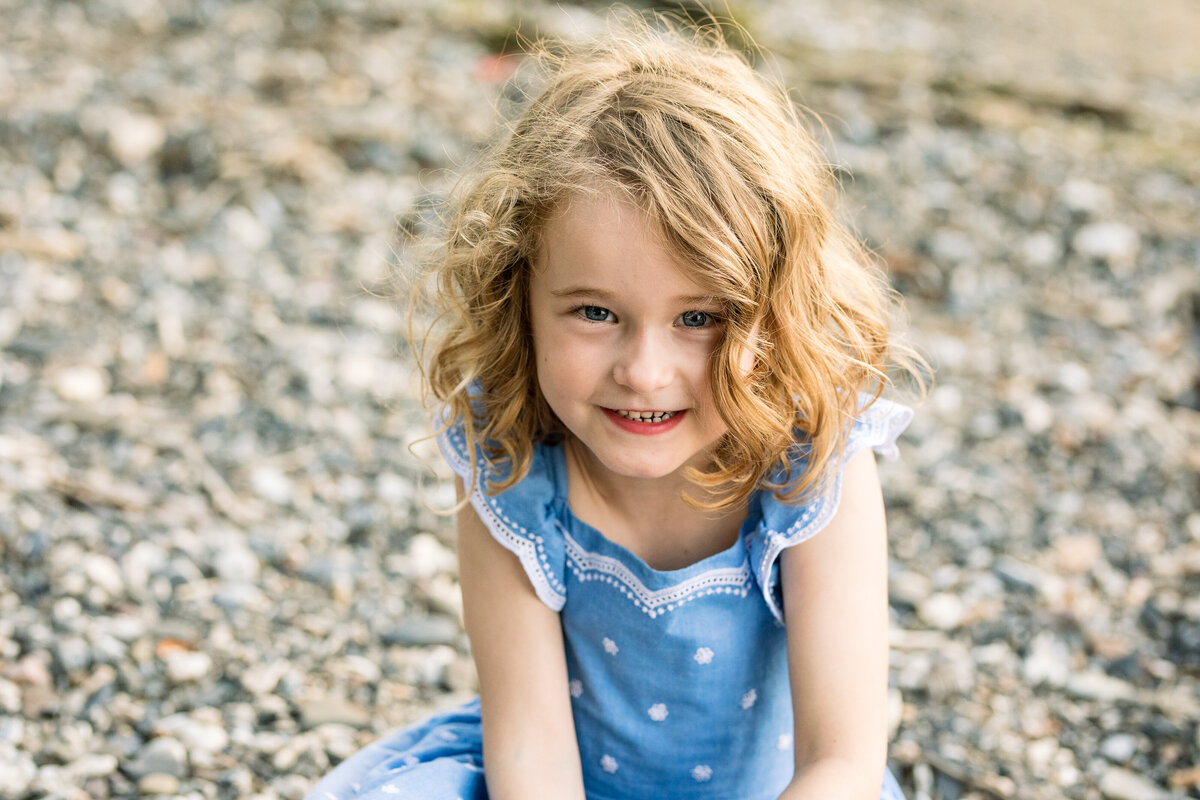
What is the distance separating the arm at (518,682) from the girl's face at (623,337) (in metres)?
0.33

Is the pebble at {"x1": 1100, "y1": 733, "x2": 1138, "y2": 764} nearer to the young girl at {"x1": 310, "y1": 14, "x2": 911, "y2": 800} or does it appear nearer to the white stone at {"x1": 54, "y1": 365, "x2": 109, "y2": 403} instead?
the young girl at {"x1": 310, "y1": 14, "x2": 911, "y2": 800}

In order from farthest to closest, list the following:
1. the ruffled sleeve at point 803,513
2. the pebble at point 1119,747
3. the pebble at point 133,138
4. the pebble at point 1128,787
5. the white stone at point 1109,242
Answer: the pebble at point 133,138 → the white stone at point 1109,242 → the pebble at point 1119,747 → the pebble at point 1128,787 → the ruffled sleeve at point 803,513

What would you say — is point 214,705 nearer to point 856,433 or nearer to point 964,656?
point 856,433

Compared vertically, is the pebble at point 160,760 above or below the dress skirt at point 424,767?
below

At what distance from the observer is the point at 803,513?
1.70 meters

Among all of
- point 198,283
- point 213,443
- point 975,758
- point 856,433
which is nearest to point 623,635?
point 856,433

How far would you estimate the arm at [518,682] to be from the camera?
71.6 inches

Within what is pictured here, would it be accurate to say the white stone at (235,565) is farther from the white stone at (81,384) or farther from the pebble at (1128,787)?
the pebble at (1128,787)

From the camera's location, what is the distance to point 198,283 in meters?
Answer: 4.13

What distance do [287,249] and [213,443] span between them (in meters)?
1.20

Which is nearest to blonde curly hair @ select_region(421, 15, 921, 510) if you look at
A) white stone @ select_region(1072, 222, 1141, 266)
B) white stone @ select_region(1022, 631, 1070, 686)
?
white stone @ select_region(1022, 631, 1070, 686)

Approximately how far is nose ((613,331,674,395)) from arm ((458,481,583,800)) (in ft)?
1.50

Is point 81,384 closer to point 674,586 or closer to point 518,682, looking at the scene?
point 518,682

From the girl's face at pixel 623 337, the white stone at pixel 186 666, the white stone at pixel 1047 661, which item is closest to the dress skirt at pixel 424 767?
the girl's face at pixel 623 337
